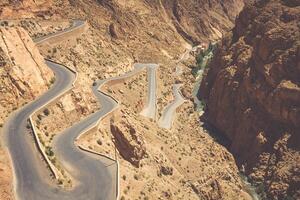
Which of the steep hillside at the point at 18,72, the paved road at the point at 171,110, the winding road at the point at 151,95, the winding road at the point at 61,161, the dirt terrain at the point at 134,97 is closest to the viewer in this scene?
the winding road at the point at 61,161

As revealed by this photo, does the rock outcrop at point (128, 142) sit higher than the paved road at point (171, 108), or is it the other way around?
the rock outcrop at point (128, 142)

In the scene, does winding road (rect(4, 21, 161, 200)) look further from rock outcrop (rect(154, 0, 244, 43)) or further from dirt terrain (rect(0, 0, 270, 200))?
rock outcrop (rect(154, 0, 244, 43))

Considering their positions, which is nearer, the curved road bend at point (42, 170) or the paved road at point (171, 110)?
the curved road bend at point (42, 170)

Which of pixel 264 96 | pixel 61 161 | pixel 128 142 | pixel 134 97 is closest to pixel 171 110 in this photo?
pixel 134 97

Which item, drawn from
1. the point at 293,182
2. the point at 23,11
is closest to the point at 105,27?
the point at 23,11

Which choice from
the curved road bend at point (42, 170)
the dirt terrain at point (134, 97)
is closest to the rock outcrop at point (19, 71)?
the dirt terrain at point (134, 97)

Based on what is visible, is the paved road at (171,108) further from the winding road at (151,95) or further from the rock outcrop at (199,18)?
the rock outcrop at (199,18)
